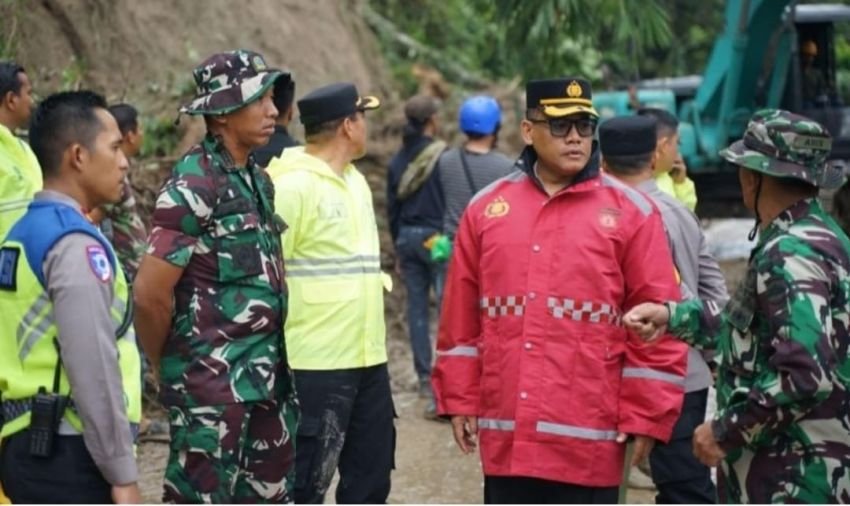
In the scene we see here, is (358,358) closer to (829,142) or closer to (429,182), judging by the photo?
(829,142)

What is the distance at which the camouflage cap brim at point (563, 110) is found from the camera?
17.7 feet

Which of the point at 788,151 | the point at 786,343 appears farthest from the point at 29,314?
the point at 788,151

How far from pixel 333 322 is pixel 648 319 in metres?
1.73

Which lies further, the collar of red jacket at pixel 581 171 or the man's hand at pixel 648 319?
the collar of red jacket at pixel 581 171

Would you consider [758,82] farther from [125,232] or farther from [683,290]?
[683,290]

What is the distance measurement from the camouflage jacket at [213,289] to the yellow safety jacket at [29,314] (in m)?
0.82

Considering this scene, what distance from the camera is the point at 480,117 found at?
984 centimetres

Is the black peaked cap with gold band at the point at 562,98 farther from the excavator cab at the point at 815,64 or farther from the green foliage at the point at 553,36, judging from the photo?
the excavator cab at the point at 815,64

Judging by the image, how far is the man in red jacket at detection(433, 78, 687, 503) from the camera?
5238 millimetres

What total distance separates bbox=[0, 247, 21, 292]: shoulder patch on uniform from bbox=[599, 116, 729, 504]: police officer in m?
2.95

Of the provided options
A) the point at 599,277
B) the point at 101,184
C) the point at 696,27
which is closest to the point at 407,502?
the point at 599,277

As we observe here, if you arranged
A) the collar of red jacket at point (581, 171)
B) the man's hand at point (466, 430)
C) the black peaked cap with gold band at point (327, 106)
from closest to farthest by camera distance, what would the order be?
the collar of red jacket at point (581, 171) < the man's hand at point (466, 430) < the black peaked cap with gold band at point (327, 106)

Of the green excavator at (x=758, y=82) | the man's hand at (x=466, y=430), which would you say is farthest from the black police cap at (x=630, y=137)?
the green excavator at (x=758, y=82)

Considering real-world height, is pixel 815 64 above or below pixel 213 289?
below
